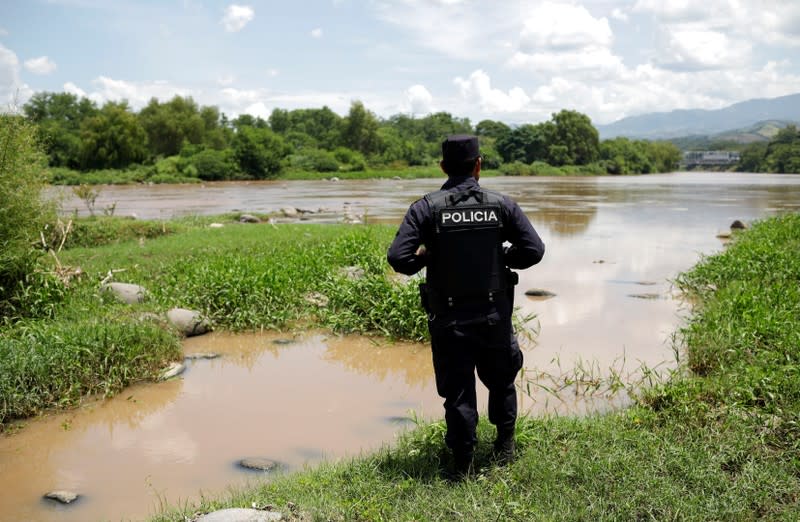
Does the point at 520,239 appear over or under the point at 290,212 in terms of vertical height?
over

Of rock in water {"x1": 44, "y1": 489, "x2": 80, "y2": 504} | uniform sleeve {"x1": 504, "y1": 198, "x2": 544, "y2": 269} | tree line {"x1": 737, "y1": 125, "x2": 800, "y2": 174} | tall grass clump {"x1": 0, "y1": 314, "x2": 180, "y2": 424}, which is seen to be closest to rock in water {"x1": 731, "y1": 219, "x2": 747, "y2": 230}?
tall grass clump {"x1": 0, "y1": 314, "x2": 180, "y2": 424}

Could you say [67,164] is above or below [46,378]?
above

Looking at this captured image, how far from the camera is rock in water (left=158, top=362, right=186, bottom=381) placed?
719cm

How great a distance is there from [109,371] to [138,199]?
1276 inches

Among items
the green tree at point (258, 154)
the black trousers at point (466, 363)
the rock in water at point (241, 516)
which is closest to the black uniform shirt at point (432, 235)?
the black trousers at point (466, 363)

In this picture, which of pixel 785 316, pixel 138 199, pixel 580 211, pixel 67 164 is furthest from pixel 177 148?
pixel 785 316

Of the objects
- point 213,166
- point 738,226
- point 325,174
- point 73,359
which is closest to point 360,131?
point 325,174

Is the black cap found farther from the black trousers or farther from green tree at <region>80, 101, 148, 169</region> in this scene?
green tree at <region>80, 101, 148, 169</region>

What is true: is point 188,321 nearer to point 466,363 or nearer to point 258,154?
point 466,363

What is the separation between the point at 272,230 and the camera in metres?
16.7

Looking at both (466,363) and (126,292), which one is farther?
(126,292)

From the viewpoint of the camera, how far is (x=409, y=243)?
411cm

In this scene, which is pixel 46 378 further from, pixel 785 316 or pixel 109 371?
pixel 785 316

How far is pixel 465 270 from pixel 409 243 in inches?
15.7
